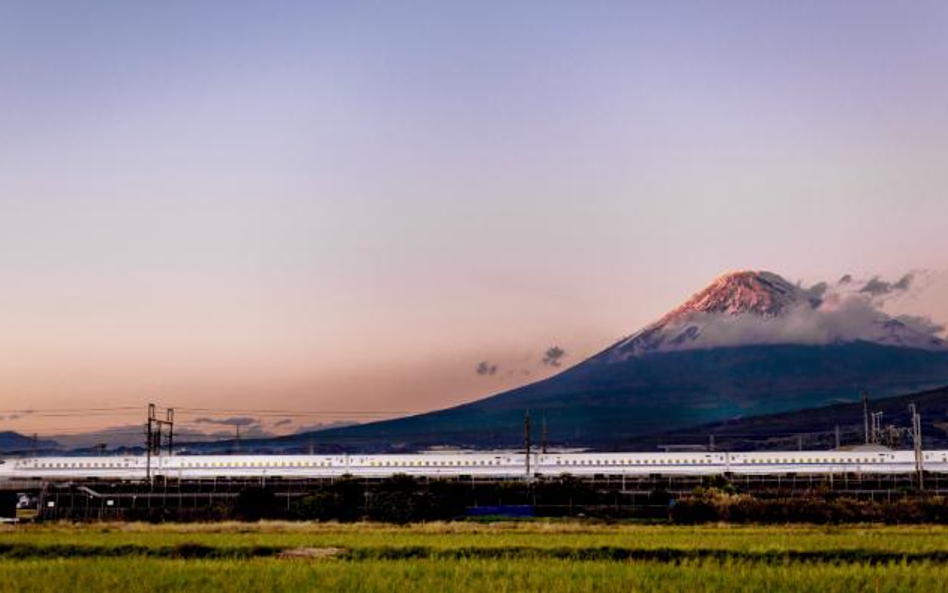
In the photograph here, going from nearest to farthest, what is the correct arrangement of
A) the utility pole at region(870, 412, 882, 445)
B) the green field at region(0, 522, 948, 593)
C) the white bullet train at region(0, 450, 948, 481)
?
the green field at region(0, 522, 948, 593), the white bullet train at region(0, 450, 948, 481), the utility pole at region(870, 412, 882, 445)

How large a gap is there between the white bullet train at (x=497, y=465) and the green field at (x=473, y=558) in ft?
167

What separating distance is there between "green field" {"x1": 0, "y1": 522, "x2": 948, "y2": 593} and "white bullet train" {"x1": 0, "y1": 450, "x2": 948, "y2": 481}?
5080cm

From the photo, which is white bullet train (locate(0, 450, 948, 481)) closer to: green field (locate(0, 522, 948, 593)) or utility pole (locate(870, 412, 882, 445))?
utility pole (locate(870, 412, 882, 445))

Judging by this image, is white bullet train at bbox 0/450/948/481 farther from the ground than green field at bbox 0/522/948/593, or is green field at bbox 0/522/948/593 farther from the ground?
white bullet train at bbox 0/450/948/481

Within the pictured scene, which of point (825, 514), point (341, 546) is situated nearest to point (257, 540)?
point (341, 546)

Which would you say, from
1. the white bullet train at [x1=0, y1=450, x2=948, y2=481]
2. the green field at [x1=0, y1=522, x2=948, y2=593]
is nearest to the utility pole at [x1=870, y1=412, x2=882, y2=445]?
the white bullet train at [x1=0, y1=450, x2=948, y2=481]

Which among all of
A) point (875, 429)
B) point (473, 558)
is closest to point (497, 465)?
point (875, 429)

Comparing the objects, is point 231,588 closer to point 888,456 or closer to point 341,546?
point 341,546

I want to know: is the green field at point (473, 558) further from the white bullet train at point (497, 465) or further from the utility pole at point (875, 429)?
the utility pole at point (875, 429)

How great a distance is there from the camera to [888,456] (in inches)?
3765

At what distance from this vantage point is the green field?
2394cm

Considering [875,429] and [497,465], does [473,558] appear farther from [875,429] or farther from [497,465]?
[875,429]

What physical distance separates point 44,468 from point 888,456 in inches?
2831

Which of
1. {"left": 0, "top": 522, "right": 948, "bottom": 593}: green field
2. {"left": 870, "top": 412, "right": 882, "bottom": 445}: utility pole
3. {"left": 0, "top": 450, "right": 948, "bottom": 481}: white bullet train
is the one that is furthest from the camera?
{"left": 870, "top": 412, "right": 882, "bottom": 445}: utility pole
